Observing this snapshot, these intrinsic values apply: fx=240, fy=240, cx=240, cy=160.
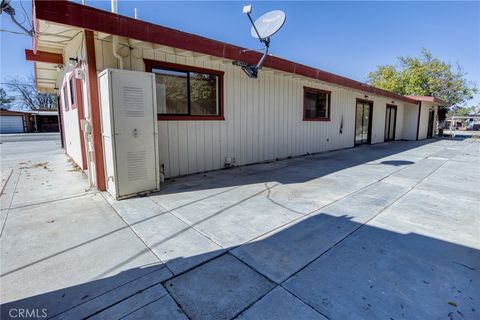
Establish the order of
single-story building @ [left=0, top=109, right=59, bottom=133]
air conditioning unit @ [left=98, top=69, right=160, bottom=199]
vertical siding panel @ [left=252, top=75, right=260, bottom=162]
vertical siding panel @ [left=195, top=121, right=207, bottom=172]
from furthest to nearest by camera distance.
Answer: single-story building @ [left=0, top=109, right=59, bottom=133]
vertical siding panel @ [left=252, top=75, right=260, bottom=162]
vertical siding panel @ [left=195, top=121, right=207, bottom=172]
air conditioning unit @ [left=98, top=69, right=160, bottom=199]

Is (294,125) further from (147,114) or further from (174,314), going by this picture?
(174,314)

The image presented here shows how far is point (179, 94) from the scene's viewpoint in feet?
17.3

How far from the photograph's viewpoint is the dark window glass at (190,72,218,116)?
5504 mm

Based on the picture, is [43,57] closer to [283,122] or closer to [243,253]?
[283,122]

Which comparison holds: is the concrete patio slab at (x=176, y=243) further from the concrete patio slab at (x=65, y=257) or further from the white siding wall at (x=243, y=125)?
the white siding wall at (x=243, y=125)

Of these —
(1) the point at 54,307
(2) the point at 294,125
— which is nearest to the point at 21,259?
(1) the point at 54,307

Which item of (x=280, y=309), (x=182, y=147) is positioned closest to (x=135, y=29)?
(x=182, y=147)

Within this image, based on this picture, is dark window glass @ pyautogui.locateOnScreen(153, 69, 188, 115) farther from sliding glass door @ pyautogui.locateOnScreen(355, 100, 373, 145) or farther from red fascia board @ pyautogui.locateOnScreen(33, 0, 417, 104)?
sliding glass door @ pyautogui.locateOnScreen(355, 100, 373, 145)

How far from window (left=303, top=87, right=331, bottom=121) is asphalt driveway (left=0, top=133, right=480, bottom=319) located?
481cm

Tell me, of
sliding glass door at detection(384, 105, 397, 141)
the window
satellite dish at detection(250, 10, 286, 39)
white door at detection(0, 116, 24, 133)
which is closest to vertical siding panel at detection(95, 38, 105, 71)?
satellite dish at detection(250, 10, 286, 39)

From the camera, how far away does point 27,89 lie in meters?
42.7

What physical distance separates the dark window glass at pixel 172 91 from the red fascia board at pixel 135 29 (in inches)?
36.6

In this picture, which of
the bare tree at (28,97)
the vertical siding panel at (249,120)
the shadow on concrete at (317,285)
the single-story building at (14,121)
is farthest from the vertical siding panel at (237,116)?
the bare tree at (28,97)

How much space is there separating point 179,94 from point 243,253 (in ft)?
13.2
